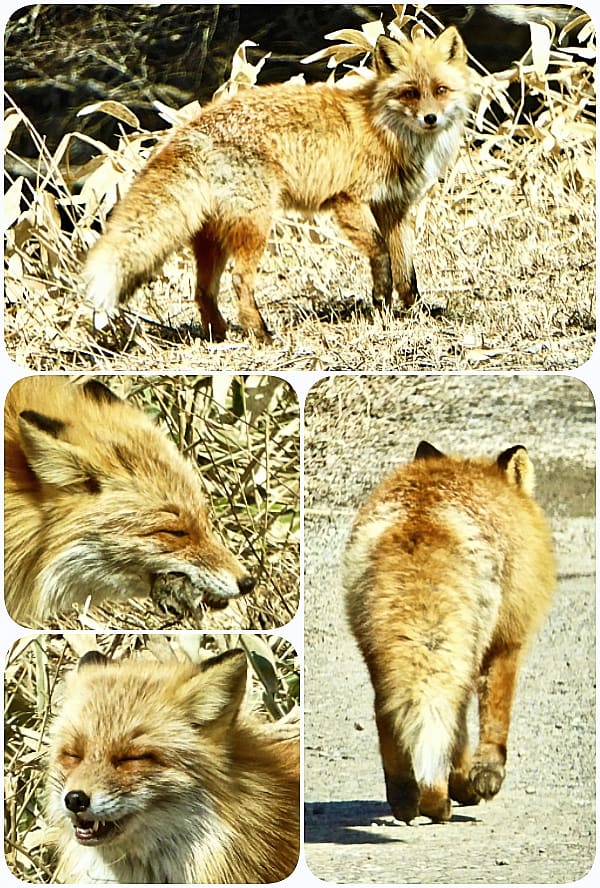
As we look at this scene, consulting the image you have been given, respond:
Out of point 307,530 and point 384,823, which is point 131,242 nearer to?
point 307,530

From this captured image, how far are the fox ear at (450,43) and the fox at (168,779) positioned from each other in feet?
4.79

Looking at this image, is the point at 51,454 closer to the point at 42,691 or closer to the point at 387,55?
the point at 42,691

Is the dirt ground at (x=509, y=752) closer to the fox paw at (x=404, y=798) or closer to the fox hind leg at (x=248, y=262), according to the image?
the fox paw at (x=404, y=798)

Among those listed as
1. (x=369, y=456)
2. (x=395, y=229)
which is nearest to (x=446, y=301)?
(x=395, y=229)

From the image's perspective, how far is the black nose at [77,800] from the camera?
8.72 ft

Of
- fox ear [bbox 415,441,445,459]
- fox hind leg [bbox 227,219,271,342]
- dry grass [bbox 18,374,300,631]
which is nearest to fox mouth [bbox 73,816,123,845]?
dry grass [bbox 18,374,300,631]

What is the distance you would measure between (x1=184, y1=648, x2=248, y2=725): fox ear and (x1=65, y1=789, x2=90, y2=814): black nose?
0.91 ft

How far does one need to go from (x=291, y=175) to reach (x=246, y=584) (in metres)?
0.95

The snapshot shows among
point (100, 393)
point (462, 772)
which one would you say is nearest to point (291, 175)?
point (100, 393)

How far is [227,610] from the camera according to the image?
9.30ft

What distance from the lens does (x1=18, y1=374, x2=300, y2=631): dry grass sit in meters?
2.84

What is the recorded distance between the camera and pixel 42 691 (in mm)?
2865

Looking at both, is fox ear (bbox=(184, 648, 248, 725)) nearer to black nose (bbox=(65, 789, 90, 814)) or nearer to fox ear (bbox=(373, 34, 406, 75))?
black nose (bbox=(65, 789, 90, 814))

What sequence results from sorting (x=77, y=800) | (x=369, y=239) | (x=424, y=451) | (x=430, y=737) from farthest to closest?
(x=369, y=239) → (x=424, y=451) → (x=430, y=737) → (x=77, y=800)
